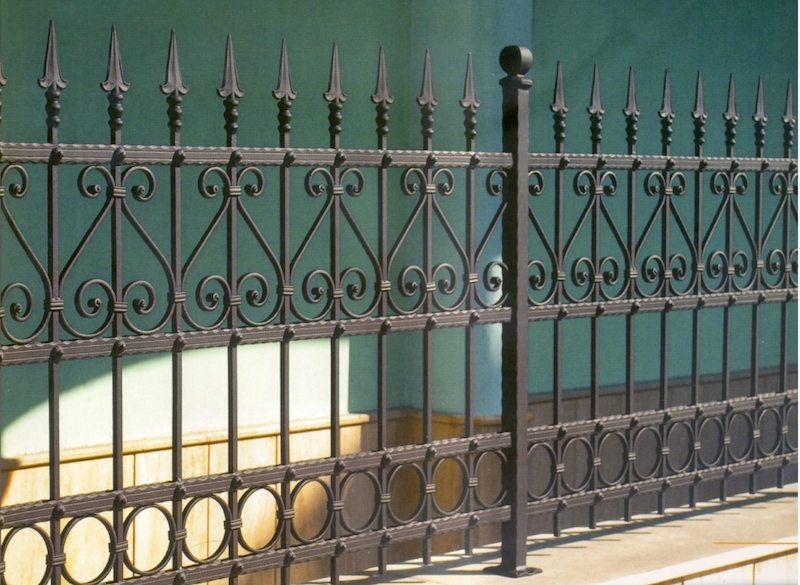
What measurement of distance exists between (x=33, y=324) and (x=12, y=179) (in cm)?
69

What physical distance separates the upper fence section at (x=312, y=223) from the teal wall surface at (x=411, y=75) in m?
0.10

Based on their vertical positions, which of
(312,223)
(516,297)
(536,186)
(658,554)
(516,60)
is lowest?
(658,554)

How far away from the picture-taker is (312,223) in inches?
192

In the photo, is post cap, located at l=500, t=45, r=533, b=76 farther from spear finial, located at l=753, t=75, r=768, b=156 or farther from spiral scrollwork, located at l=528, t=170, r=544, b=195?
spear finial, located at l=753, t=75, r=768, b=156

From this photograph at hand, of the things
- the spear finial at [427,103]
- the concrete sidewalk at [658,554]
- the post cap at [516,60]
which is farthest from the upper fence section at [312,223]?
the concrete sidewalk at [658,554]

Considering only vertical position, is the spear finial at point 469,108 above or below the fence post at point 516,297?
above

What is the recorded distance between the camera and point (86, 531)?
525cm

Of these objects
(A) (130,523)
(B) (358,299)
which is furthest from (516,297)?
(A) (130,523)

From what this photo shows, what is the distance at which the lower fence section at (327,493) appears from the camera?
376 cm

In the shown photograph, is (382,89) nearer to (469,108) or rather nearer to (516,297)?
(469,108)

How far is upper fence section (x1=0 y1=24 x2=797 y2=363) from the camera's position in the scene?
3578mm

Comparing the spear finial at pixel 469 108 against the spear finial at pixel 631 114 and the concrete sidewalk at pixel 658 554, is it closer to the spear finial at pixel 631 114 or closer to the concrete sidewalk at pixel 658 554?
the spear finial at pixel 631 114

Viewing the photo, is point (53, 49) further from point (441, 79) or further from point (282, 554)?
point (441, 79)

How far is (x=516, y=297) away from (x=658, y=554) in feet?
4.29
